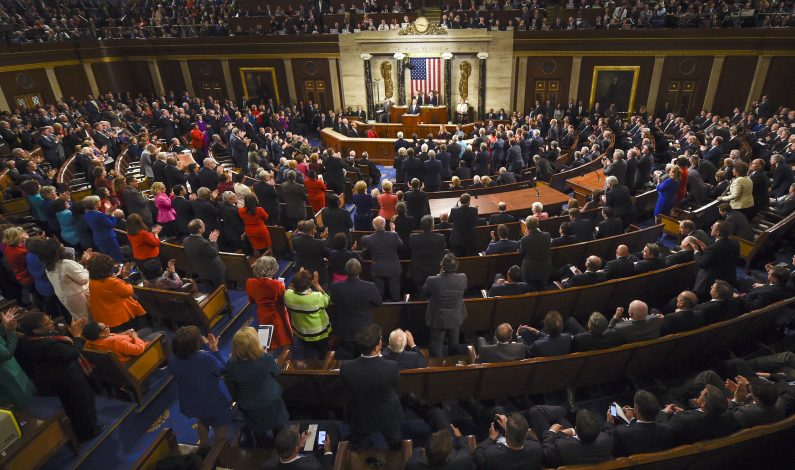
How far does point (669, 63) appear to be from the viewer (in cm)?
1513

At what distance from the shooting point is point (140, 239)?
5.68 metres

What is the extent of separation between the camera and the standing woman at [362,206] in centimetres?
712

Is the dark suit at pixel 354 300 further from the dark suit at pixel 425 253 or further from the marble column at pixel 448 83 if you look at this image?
the marble column at pixel 448 83

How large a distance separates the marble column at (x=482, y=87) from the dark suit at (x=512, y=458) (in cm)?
1623

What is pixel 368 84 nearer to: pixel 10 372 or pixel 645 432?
pixel 10 372

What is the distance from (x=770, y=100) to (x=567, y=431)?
53.8ft

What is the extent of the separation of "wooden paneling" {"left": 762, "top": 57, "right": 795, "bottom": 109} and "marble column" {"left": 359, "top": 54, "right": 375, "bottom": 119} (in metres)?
13.4

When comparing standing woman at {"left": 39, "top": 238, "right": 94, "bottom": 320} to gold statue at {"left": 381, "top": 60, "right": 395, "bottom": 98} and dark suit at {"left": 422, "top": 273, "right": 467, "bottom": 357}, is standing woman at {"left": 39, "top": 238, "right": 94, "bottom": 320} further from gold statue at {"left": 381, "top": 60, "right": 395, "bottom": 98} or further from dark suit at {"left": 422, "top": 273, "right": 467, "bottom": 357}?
gold statue at {"left": 381, "top": 60, "right": 395, "bottom": 98}

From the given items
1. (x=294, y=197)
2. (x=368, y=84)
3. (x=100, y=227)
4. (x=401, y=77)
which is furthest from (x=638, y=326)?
(x=368, y=84)

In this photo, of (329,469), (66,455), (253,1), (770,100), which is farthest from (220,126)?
(770,100)

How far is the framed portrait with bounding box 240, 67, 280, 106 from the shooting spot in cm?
1923

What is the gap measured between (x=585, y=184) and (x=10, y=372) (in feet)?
30.0

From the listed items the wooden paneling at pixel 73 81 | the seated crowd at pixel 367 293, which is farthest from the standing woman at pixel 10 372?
the wooden paneling at pixel 73 81

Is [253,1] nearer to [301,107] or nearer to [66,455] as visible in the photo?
[301,107]
